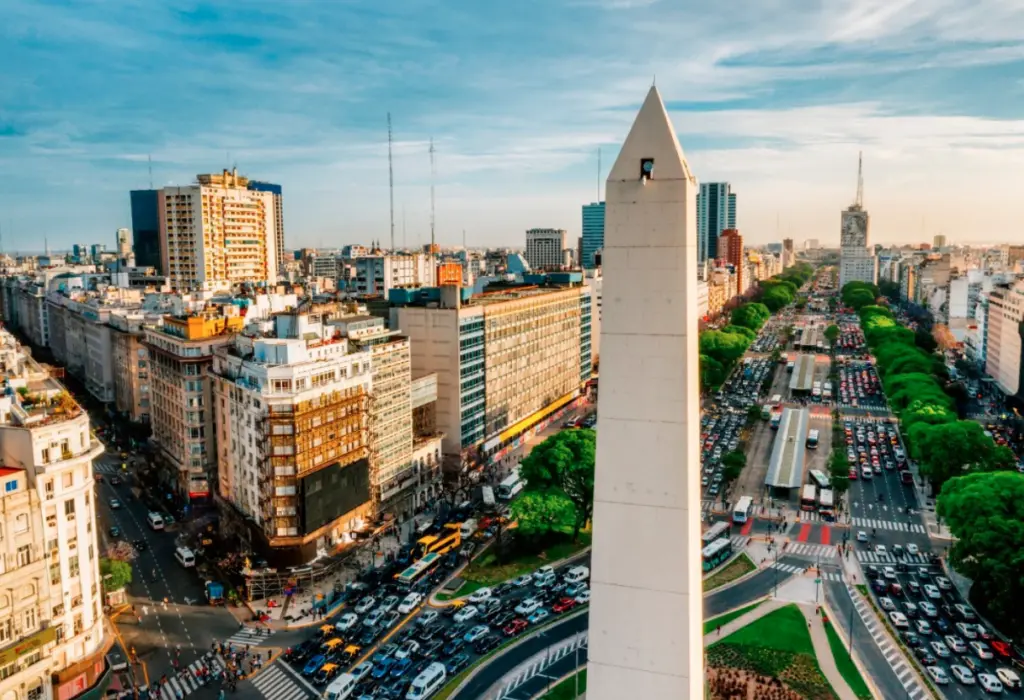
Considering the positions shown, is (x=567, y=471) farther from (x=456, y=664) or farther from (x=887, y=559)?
(x=887, y=559)

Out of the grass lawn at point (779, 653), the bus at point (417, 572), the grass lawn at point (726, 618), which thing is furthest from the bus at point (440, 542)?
the grass lawn at point (779, 653)

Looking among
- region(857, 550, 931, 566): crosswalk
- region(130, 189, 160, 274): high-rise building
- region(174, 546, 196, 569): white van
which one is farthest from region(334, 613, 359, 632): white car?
region(130, 189, 160, 274): high-rise building

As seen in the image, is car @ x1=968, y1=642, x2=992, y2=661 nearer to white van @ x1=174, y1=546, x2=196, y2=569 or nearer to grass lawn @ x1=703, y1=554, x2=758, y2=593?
grass lawn @ x1=703, y1=554, x2=758, y2=593

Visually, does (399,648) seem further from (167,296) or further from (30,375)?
(167,296)

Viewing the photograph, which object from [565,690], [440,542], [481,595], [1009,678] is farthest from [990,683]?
[440,542]

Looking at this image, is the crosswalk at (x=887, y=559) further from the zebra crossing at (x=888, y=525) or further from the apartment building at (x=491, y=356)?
the apartment building at (x=491, y=356)

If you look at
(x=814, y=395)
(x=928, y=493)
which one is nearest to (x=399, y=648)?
(x=928, y=493)
